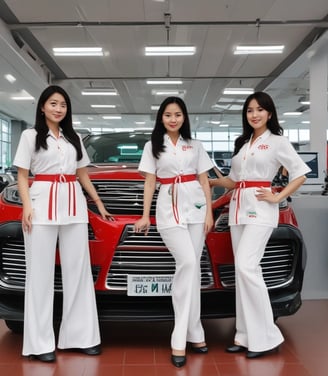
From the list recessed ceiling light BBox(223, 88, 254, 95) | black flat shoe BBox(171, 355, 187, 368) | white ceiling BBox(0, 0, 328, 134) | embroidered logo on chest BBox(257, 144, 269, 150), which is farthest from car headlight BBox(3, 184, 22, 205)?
recessed ceiling light BBox(223, 88, 254, 95)

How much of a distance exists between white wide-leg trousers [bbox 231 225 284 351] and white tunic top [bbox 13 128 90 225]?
891mm

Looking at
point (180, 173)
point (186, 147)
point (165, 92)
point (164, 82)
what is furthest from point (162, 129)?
point (165, 92)

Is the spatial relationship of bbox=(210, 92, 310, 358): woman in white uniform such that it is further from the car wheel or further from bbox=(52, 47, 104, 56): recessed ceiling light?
bbox=(52, 47, 104, 56): recessed ceiling light

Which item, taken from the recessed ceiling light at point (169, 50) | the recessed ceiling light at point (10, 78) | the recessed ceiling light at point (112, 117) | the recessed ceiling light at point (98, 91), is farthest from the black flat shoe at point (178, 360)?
the recessed ceiling light at point (112, 117)

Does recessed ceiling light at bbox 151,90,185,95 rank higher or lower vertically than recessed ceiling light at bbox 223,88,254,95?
lower

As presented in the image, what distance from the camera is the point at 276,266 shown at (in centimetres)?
256

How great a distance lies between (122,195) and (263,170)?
840 mm

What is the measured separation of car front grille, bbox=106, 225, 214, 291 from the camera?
7.72 feet

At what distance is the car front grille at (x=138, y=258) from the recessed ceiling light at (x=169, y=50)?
7735 mm

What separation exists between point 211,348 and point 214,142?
23.7 m

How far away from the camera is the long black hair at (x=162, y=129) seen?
7.91ft

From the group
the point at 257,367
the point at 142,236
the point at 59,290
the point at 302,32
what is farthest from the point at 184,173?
the point at 302,32

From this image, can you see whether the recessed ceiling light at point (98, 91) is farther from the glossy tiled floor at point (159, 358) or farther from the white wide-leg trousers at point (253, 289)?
the white wide-leg trousers at point (253, 289)

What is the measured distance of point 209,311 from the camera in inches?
98.5
